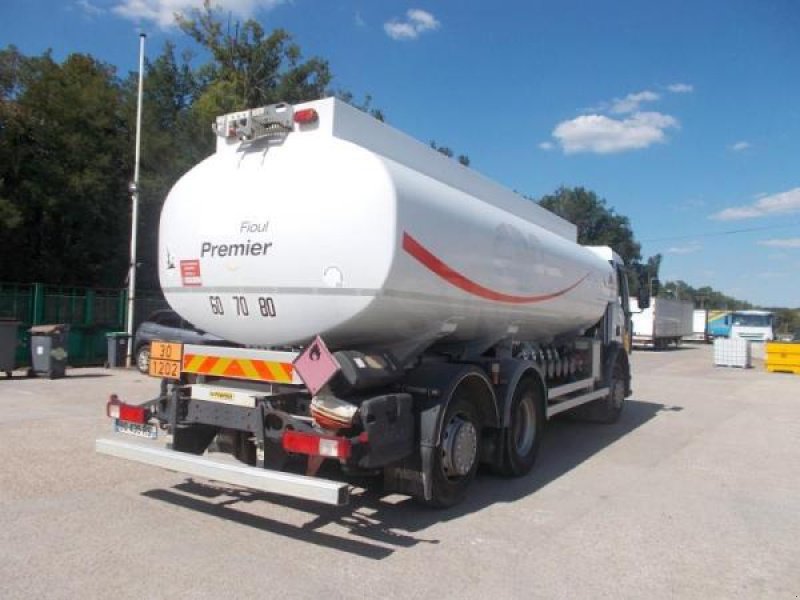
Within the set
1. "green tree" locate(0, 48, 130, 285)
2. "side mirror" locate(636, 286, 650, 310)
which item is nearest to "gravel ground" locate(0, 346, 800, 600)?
"side mirror" locate(636, 286, 650, 310)

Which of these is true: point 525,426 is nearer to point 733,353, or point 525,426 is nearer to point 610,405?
point 610,405

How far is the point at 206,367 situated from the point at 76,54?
98.4 feet

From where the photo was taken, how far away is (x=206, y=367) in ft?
20.1

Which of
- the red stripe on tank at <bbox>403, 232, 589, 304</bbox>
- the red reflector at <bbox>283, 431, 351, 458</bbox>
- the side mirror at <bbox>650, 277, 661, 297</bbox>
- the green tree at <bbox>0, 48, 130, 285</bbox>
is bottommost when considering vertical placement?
the red reflector at <bbox>283, 431, 351, 458</bbox>

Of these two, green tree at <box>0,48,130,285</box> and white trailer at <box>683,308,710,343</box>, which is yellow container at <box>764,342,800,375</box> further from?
white trailer at <box>683,308,710,343</box>

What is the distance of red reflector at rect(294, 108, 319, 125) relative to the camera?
18.6 feet

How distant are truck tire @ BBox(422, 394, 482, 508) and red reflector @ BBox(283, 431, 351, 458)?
1024mm

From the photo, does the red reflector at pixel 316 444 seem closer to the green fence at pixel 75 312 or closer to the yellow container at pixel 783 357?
the green fence at pixel 75 312

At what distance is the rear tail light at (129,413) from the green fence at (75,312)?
12.3 m

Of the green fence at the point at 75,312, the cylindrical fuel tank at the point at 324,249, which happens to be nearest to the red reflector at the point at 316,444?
the cylindrical fuel tank at the point at 324,249

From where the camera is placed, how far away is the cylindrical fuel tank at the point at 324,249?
5.26m

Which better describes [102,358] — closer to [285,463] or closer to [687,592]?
[285,463]

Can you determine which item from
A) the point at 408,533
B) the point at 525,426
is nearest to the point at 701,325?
the point at 525,426

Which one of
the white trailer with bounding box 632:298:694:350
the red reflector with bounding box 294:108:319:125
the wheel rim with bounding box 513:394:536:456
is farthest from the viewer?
the white trailer with bounding box 632:298:694:350
